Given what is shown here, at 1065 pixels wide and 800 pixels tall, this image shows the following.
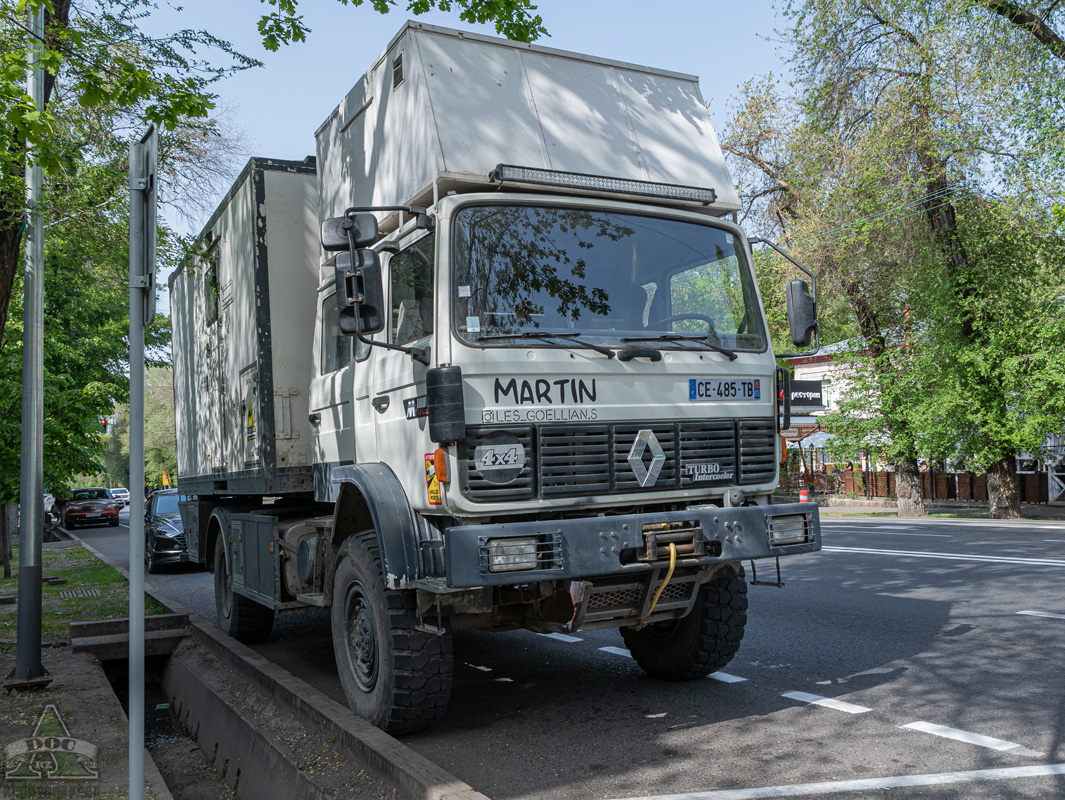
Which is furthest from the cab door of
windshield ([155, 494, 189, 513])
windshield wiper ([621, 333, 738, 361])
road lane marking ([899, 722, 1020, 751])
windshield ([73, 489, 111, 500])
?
windshield ([73, 489, 111, 500])

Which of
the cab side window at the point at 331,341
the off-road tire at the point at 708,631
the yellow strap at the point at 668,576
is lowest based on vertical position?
the off-road tire at the point at 708,631

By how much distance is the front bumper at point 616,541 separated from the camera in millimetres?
4695

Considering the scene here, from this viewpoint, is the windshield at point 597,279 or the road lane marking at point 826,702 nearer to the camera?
the windshield at point 597,279

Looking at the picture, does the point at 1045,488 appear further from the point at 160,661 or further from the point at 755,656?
the point at 160,661

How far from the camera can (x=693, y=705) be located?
5883 millimetres

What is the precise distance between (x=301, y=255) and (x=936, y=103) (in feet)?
62.2

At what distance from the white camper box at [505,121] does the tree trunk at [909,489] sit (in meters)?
21.8

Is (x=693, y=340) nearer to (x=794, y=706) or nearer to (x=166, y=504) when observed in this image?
(x=794, y=706)

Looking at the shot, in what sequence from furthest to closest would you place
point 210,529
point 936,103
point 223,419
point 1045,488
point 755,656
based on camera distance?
point 1045,488 → point 936,103 → point 210,529 → point 223,419 → point 755,656

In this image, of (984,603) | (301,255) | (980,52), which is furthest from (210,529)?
A: (980,52)

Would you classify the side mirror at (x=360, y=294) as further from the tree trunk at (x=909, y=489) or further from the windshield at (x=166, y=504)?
the tree trunk at (x=909, y=489)

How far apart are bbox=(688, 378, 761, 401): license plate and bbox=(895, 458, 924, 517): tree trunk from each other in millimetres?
22065

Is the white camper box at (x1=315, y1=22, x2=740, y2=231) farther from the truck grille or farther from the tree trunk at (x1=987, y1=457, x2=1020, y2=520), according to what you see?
the tree trunk at (x1=987, y1=457, x2=1020, y2=520)

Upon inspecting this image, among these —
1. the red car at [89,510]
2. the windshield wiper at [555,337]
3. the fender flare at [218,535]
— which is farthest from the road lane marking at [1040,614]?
the red car at [89,510]
